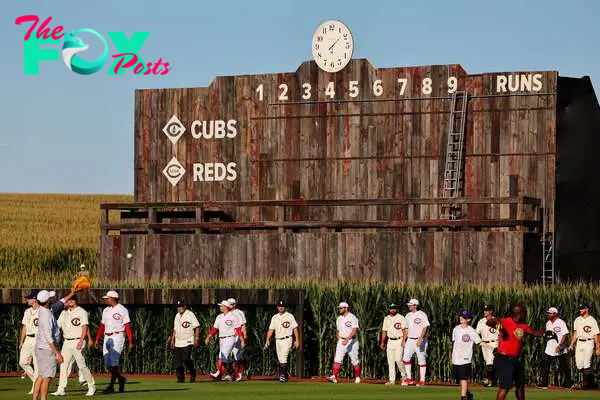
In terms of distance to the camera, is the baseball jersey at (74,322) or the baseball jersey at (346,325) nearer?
the baseball jersey at (74,322)

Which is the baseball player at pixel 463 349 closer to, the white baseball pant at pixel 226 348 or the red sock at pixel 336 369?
the red sock at pixel 336 369

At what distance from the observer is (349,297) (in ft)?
134

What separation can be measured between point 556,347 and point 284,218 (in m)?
11.6

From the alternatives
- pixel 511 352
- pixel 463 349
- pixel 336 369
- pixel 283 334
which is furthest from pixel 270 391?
pixel 511 352

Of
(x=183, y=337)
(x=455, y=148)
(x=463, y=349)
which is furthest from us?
(x=455, y=148)

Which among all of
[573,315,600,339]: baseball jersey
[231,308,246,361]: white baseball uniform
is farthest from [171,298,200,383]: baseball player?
[573,315,600,339]: baseball jersey

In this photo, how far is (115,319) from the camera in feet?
110

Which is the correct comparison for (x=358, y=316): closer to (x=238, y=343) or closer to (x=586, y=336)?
(x=238, y=343)

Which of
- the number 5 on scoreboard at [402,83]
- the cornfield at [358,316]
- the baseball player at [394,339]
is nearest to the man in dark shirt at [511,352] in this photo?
the baseball player at [394,339]

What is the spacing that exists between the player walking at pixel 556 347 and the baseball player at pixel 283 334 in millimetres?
6022

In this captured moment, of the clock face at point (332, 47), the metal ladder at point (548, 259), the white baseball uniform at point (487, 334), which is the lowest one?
the white baseball uniform at point (487, 334)

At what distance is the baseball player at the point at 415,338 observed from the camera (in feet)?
122

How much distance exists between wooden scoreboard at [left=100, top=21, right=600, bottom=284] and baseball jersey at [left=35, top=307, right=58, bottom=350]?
1801 cm

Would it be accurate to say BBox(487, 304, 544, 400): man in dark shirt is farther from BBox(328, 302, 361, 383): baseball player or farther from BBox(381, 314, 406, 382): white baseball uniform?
BBox(328, 302, 361, 383): baseball player
